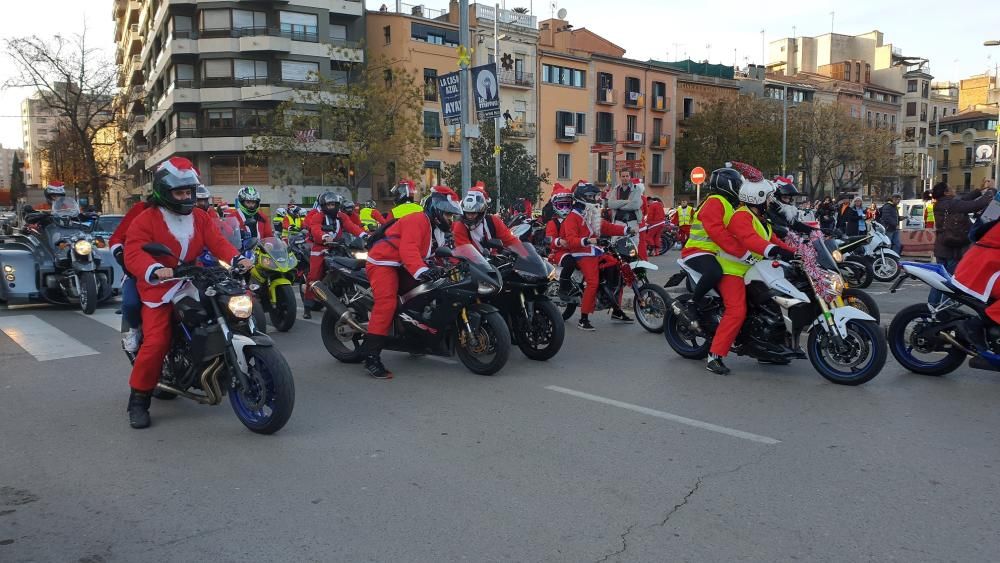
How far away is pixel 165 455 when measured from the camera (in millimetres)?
5094

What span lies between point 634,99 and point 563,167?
722 cm

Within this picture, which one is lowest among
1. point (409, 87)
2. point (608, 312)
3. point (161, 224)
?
point (608, 312)

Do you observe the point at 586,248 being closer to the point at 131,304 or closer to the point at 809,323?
the point at 809,323

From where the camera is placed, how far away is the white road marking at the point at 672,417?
5.35 m

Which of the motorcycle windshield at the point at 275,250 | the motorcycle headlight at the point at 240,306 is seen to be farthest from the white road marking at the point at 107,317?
the motorcycle headlight at the point at 240,306

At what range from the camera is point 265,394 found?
17.5 feet

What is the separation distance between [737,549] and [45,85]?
150 ft

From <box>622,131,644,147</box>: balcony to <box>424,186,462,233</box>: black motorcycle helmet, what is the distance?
45.8m

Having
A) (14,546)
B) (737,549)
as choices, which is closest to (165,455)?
(14,546)

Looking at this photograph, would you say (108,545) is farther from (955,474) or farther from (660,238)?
(660,238)

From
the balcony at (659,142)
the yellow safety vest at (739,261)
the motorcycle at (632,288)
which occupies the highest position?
the balcony at (659,142)

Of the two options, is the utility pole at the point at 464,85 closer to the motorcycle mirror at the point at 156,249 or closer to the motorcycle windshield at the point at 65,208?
the motorcycle windshield at the point at 65,208

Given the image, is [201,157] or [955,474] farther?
[201,157]

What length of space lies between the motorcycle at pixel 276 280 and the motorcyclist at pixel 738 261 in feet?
17.6
